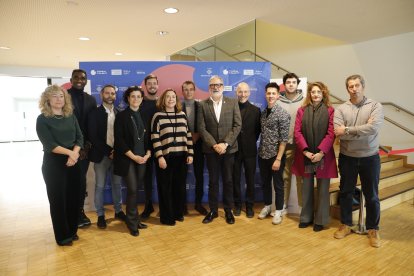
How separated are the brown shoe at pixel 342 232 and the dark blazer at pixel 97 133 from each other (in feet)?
8.79

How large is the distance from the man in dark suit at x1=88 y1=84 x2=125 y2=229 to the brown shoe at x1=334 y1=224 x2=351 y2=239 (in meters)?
2.49

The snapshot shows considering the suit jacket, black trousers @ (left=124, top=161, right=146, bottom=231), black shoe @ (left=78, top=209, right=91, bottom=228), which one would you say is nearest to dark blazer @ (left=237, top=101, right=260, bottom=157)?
the suit jacket

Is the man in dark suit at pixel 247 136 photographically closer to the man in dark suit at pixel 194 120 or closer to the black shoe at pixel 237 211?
the black shoe at pixel 237 211

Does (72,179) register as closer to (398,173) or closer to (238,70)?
(238,70)

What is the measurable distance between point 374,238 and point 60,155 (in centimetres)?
319

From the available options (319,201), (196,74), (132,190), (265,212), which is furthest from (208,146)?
(319,201)

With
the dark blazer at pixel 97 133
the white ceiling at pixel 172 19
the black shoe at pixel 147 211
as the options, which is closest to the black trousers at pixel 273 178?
the black shoe at pixel 147 211

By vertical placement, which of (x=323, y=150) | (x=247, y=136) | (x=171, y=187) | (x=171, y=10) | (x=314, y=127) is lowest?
(x=171, y=187)

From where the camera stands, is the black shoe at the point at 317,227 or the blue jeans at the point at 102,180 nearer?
the black shoe at the point at 317,227

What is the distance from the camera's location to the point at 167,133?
3.13 meters

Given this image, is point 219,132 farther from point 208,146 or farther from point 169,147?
point 169,147

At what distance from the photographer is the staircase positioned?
12.1ft

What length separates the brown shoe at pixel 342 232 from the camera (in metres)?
2.96

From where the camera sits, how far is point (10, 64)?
9.66 meters
